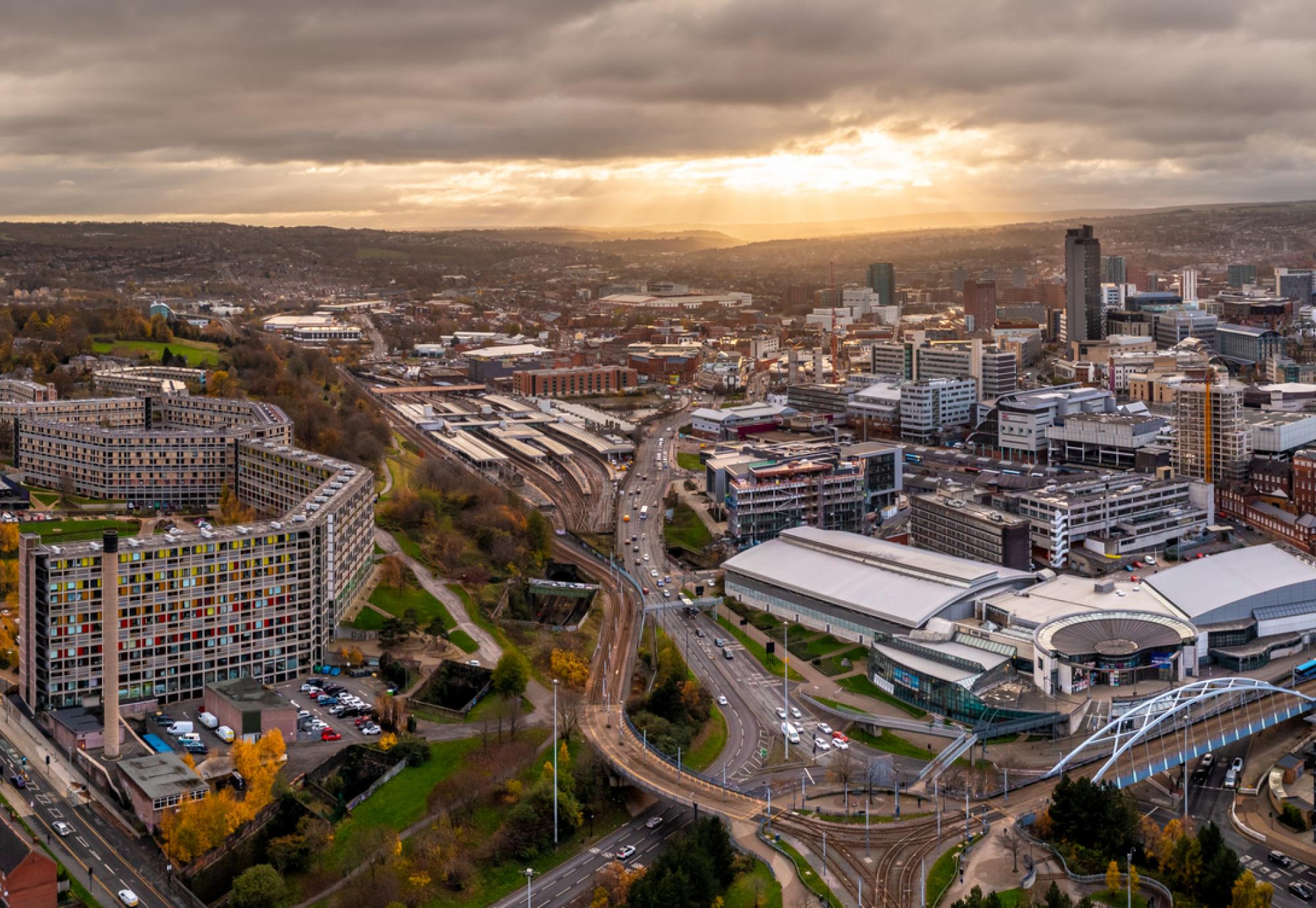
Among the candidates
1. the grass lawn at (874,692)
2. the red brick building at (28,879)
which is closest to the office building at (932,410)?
the grass lawn at (874,692)

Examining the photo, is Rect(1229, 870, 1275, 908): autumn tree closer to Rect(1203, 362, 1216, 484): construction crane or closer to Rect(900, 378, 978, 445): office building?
Rect(1203, 362, 1216, 484): construction crane

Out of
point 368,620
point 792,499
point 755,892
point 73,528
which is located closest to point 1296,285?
point 792,499

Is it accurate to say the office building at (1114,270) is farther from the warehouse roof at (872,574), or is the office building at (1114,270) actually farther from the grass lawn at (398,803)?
the grass lawn at (398,803)

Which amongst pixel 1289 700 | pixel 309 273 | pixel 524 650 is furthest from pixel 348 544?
pixel 309 273

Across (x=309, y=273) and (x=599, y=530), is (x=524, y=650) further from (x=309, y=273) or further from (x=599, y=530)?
(x=309, y=273)

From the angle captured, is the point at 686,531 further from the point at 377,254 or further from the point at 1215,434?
the point at 377,254

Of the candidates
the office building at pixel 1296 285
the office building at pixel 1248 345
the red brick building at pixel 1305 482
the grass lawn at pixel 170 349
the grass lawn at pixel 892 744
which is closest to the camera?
the grass lawn at pixel 892 744
